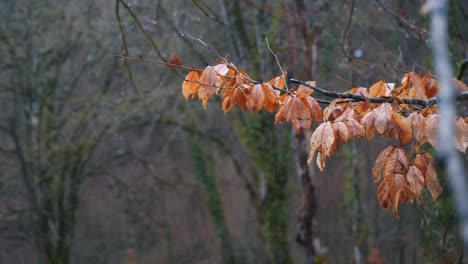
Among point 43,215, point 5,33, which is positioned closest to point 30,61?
point 5,33

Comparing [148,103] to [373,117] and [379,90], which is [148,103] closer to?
[379,90]

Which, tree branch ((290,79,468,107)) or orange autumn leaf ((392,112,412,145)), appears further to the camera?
tree branch ((290,79,468,107))

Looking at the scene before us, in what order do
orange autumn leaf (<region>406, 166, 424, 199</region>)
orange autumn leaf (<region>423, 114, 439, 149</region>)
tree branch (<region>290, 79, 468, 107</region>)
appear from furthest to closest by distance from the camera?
1. tree branch (<region>290, 79, 468, 107</region>)
2. orange autumn leaf (<region>406, 166, 424, 199</region>)
3. orange autumn leaf (<region>423, 114, 439, 149</region>)

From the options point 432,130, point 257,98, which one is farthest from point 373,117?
point 257,98

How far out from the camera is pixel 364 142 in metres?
14.8

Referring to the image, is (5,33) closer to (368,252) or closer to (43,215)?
(43,215)

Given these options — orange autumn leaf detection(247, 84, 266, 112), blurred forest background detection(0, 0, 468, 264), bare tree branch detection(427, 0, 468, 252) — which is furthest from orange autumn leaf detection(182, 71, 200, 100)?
blurred forest background detection(0, 0, 468, 264)

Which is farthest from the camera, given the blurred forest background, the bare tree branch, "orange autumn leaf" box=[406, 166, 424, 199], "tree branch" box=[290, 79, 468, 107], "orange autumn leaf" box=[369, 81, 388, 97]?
the blurred forest background

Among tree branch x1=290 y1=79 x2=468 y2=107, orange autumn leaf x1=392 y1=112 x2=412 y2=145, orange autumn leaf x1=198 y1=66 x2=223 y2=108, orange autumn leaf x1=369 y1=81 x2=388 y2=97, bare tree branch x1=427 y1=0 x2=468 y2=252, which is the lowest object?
bare tree branch x1=427 y1=0 x2=468 y2=252

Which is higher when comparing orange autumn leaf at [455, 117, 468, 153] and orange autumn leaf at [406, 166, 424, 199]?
orange autumn leaf at [455, 117, 468, 153]

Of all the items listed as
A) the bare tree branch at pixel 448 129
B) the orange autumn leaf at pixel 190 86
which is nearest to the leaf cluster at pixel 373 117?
the orange autumn leaf at pixel 190 86

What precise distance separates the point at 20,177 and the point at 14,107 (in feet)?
5.65

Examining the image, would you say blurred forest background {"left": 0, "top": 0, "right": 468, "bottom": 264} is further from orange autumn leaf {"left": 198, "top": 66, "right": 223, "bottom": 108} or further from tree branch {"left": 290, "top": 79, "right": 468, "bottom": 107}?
orange autumn leaf {"left": 198, "top": 66, "right": 223, "bottom": 108}

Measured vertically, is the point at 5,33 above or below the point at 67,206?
above
